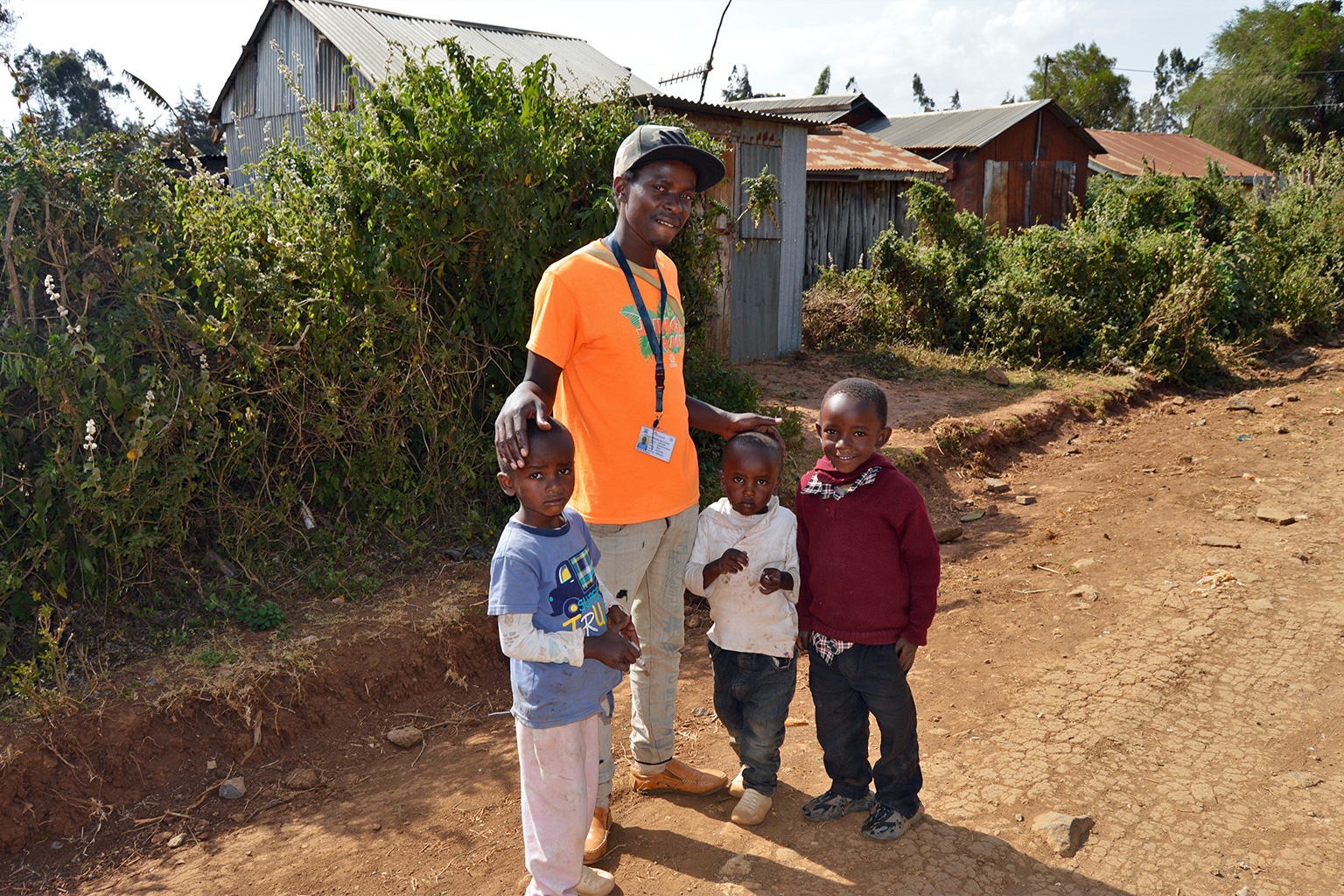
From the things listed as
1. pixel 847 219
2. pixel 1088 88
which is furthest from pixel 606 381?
pixel 1088 88

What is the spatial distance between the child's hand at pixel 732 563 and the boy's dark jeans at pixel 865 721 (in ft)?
1.31

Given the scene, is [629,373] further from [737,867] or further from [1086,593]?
[1086,593]

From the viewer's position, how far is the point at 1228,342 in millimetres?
11766

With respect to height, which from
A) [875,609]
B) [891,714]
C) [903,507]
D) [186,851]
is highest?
[903,507]

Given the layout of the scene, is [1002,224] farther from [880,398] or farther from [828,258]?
[880,398]

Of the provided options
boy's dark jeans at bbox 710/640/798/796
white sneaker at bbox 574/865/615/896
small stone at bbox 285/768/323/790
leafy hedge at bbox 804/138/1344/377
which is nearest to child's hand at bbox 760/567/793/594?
boy's dark jeans at bbox 710/640/798/796

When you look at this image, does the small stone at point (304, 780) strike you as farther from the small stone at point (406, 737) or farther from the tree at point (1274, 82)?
the tree at point (1274, 82)

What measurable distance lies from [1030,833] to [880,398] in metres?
1.52

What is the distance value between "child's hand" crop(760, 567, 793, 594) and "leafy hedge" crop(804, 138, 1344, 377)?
9.29 metres

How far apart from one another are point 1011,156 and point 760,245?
11837 mm

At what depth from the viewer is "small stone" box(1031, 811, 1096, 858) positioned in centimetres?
→ 275

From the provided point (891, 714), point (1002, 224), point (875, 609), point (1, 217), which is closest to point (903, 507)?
point (875, 609)

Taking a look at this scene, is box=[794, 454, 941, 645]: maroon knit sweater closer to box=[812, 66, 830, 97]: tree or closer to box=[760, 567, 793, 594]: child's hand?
box=[760, 567, 793, 594]: child's hand

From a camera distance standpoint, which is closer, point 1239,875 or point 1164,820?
point 1239,875
